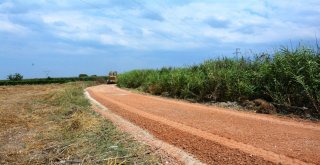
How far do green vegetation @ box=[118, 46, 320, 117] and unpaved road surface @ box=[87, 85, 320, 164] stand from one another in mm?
1474

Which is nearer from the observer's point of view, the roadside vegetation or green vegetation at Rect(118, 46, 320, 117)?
the roadside vegetation

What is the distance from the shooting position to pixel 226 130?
9.26m

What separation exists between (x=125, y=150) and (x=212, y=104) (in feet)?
29.5

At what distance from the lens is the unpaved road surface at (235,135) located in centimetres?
673

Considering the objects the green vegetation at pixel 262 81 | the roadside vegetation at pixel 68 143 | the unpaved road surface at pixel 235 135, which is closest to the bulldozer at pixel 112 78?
the green vegetation at pixel 262 81

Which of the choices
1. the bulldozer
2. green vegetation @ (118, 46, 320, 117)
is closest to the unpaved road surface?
green vegetation @ (118, 46, 320, 117)

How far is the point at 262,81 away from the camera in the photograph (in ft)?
48.2

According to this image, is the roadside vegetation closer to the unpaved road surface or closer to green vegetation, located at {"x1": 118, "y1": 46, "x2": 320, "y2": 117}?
the unpaved road surface

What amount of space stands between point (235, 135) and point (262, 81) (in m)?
6.51

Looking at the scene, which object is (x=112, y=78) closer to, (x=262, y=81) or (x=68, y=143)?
(x=262, y=81)

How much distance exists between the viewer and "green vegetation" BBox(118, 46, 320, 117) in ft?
41.3

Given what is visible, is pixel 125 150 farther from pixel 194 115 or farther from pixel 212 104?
Result: pixel 212 104

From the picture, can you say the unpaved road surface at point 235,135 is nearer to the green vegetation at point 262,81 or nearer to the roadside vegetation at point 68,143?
the roadside vegetation at point 68,143

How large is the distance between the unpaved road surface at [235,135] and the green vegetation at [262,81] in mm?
1474
